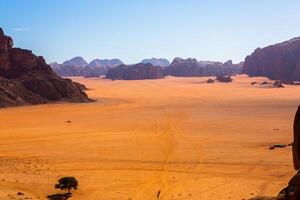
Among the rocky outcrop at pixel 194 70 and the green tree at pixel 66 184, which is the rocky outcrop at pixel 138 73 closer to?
the rocky outcrop at pixel 194 70

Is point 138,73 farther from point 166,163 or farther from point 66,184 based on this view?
point 66,184

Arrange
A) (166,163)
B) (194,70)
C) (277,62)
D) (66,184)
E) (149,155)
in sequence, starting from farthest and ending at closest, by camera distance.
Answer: (194,70) < (277,62) < (149,155) < (166,163) < (66,184)

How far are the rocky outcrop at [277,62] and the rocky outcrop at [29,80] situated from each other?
73082 millimetres

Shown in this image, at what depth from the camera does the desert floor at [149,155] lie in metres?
20.5

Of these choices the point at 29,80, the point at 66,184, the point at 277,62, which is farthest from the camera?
the point at 277,62

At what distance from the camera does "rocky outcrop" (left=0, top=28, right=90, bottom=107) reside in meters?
64.2

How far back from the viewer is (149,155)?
1110 inches

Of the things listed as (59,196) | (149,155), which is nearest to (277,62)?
(149,155)

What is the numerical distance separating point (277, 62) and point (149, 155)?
110789 mm

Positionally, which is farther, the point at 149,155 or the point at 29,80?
the point at 29,80

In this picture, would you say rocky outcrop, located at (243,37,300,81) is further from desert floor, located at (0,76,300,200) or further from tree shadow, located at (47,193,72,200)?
tree shadow, located at (47,193,72,200)

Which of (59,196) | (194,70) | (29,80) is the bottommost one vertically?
(59,196)

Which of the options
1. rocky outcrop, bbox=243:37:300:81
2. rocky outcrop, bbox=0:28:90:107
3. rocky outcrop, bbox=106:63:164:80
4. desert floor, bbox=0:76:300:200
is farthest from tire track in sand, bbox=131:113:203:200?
rocky outcrop, bbox=106:63:164:80

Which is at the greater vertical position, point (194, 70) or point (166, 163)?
point (194, 70)
